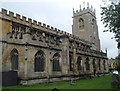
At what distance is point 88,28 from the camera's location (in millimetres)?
62531

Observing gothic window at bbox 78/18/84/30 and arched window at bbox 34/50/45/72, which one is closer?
arched window at bbox 34/50/45/72

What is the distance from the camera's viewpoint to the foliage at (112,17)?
71.7 feet

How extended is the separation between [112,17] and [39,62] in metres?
10.3

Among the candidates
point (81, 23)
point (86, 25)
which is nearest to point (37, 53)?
point (86, 25)

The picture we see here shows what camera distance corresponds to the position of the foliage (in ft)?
71.7

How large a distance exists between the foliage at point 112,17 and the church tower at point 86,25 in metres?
37.9

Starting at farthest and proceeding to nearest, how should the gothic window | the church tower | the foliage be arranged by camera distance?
the gothic window, the church tower, the foliage

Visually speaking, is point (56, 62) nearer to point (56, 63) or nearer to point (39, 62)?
point (56, 63)

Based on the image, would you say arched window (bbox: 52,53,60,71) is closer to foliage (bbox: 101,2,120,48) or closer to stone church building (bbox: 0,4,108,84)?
stone church building (bbox: 0,4,108,84)

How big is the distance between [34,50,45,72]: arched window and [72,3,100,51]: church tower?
121ft

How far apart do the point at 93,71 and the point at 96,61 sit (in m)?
3.57

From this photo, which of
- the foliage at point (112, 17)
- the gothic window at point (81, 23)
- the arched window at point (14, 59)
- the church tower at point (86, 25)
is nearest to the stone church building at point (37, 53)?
the arched window at point (14, 59)

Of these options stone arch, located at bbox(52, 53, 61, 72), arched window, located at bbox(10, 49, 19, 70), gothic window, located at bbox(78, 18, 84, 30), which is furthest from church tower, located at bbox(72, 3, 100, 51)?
arched window, located at bbox(10, 49, 19, 70)

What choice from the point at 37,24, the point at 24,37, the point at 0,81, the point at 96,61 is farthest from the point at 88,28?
the point at 0,81
